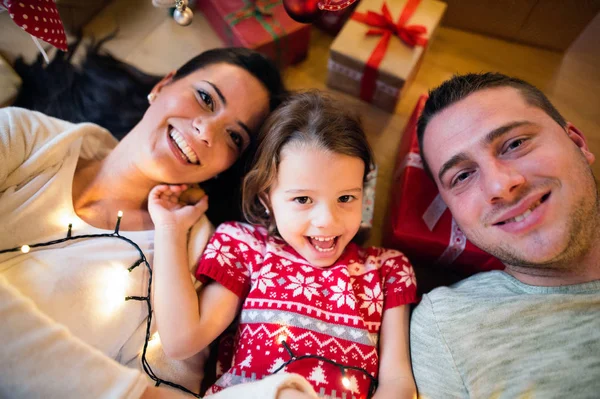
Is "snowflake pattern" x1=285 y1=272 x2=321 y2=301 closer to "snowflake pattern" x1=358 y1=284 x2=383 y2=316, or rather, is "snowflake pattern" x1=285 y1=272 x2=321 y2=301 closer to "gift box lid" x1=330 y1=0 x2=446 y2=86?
"snowflake pattern" x1=358 y1=284 x2=383 y2=316

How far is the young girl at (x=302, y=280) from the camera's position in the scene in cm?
102

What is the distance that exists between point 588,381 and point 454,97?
2.50ft

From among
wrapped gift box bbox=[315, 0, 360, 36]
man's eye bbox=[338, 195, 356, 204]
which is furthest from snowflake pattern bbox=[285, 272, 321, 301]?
wrapped gift box bbox=[315, 0, 360, 36]

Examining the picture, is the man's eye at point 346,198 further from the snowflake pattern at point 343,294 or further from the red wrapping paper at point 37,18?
the red wrapping paper at point 37,18

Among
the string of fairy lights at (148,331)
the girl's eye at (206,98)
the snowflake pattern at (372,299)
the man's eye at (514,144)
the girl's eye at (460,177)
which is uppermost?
the man's eye at (514,144)

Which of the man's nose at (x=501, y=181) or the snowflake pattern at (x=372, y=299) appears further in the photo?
the snowflake pattern at (x=372, y=299)

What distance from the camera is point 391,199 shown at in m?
1.50

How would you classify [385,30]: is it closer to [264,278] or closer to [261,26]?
[261,26]

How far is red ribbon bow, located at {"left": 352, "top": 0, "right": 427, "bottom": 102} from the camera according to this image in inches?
59.1

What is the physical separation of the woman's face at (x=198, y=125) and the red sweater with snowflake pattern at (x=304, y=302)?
228mm

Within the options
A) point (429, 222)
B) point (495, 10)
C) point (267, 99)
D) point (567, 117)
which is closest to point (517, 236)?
point (429, 222)

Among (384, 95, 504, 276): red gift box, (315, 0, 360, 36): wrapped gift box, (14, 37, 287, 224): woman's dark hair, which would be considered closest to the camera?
(384, 95, 504, 276): red gift box

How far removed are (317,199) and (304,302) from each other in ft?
0.98

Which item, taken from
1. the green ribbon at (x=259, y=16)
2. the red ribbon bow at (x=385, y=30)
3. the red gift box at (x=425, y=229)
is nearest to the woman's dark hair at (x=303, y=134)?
the red gift box at (x=425, y=229)
